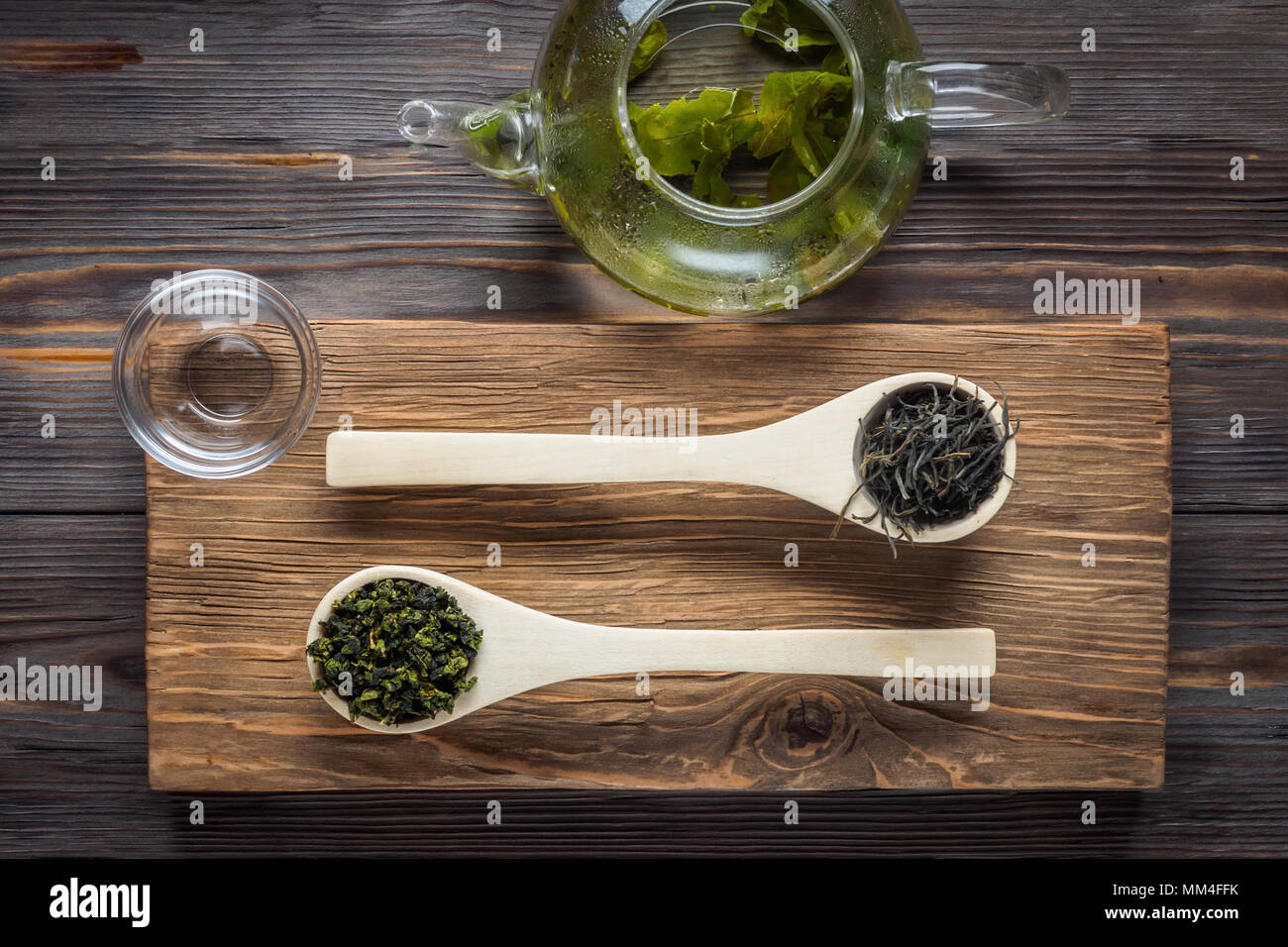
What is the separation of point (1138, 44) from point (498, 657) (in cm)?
127

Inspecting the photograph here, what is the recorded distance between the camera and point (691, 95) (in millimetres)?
1099

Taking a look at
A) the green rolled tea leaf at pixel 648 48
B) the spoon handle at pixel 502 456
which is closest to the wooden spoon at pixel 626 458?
the spoon handle at pixel 502 456

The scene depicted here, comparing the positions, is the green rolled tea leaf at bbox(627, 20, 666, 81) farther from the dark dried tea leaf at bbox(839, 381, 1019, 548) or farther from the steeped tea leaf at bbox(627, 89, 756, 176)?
the dark dried tea leaf at bbox(839, 381, 1019, 548)

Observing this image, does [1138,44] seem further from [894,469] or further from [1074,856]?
[1074,856]

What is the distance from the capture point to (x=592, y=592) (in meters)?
1.26

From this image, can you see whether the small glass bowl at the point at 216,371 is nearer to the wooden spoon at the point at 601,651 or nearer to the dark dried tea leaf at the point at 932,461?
the wooden spoon at the point at 601,651

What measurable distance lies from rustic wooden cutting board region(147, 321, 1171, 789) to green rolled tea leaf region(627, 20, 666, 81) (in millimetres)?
336

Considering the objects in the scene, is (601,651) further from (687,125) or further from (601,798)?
(687,125)

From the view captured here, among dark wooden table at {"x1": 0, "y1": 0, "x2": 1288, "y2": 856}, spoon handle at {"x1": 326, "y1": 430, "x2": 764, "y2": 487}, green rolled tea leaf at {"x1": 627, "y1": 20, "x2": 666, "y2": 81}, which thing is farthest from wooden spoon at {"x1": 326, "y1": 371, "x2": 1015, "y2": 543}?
green rolled tea leaf at {"x1": 627, "y1": 20, "x2": 666, "y2": 81}

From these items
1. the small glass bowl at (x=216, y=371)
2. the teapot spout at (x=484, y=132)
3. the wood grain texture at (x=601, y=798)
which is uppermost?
the teapot spout at (x=484, y=132)

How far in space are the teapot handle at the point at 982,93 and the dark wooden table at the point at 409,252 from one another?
1.07ft

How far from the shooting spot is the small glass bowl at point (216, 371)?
1236 millimetres

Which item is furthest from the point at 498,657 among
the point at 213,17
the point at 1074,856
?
the point at 213,17

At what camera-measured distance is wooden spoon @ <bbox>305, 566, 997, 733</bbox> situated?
1219 millimetres
